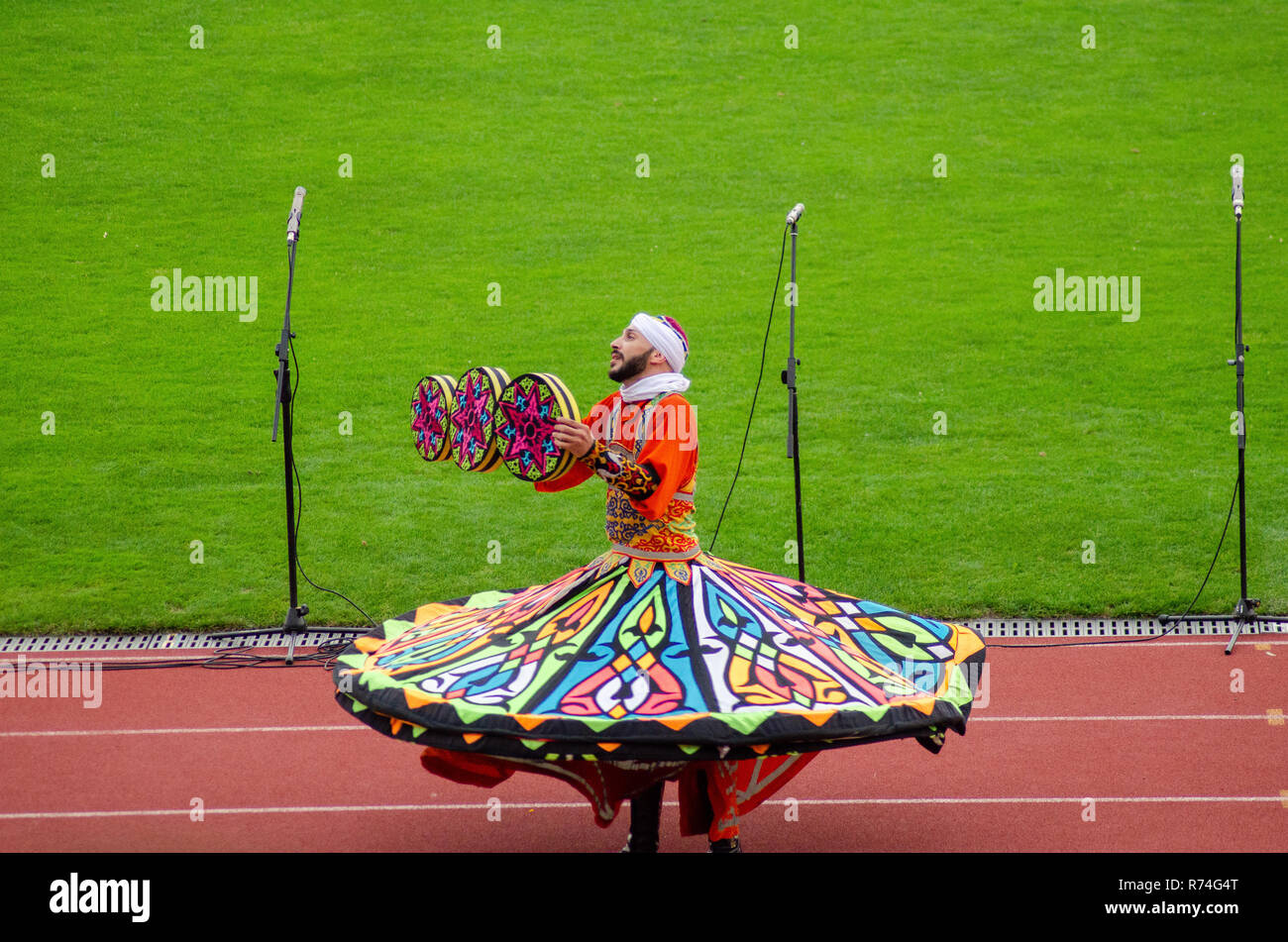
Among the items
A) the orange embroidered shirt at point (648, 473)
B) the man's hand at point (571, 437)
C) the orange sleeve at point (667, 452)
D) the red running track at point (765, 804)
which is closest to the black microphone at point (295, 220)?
the red running track at point (765, 804)

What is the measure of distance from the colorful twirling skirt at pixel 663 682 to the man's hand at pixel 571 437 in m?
0.73

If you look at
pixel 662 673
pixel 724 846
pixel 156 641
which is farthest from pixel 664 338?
pixel 156 641

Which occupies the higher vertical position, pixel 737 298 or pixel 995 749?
pixel 737 298

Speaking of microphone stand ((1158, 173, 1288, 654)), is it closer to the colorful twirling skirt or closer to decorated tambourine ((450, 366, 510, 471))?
the colorful twirling skirt

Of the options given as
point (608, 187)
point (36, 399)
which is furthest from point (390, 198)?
point (36, 399)

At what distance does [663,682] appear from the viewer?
17.3 feet

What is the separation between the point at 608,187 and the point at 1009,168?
19.8ft

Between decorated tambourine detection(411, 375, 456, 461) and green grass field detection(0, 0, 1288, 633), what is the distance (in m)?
5.50

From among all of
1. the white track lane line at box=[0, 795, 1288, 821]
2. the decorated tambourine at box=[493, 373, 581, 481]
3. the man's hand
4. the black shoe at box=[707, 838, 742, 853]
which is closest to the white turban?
the decorated tambourine at box=[493, 373, 581, 481]

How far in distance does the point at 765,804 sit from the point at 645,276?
12.0m

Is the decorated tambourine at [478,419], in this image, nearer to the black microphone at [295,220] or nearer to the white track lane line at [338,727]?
the white track lane line at [338,727]

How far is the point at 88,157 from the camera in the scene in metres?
20.4

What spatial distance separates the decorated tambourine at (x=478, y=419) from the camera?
559cm

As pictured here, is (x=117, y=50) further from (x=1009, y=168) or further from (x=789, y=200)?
(x=1009, y=168)
